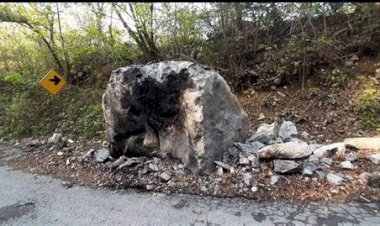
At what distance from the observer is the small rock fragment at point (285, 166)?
350cm

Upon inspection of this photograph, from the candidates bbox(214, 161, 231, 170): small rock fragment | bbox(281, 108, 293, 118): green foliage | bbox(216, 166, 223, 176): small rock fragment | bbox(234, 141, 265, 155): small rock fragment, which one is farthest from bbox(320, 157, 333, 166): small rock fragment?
bbox(281, 108, 293, 118): green foliage

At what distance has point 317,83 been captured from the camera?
591 centimetres

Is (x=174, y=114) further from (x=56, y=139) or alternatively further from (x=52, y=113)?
(x=52, y=113)

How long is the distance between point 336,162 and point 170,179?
87.8 inches

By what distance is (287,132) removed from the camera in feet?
15.4

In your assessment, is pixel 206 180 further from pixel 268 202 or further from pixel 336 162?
pixel 336 162

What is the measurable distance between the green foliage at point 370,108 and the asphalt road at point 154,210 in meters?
2.23

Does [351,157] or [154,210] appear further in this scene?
[351,157]

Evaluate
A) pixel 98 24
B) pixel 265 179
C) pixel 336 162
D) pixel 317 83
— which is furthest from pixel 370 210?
pixel 98 24

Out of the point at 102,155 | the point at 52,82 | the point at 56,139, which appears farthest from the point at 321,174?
the point at 52,82

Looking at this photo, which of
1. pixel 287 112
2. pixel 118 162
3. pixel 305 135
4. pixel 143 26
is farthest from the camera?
pixel 143 26

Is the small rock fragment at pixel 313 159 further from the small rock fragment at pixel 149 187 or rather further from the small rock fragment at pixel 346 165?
the small rock fragment at pixel 149 187

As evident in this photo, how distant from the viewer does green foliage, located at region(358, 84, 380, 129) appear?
4.75 m

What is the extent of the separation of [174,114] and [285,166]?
1.68m
